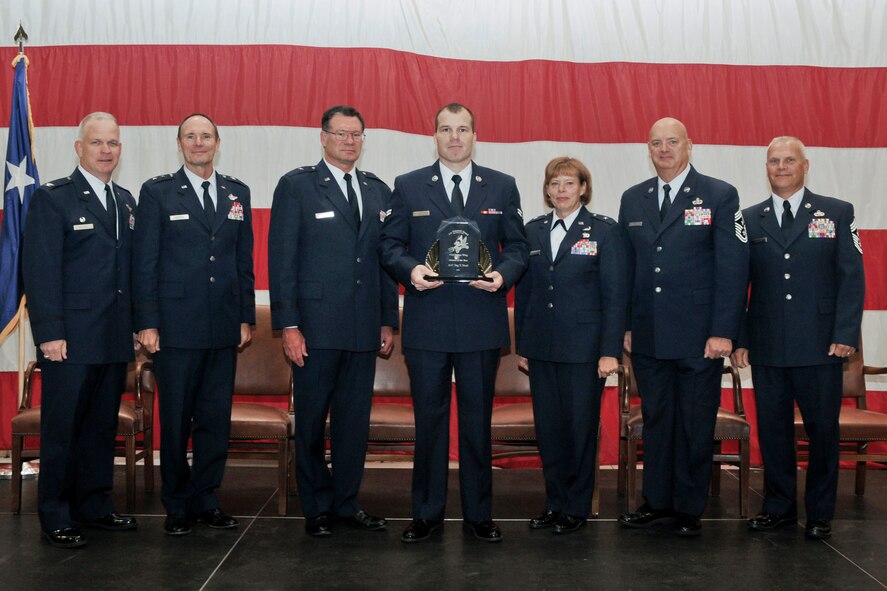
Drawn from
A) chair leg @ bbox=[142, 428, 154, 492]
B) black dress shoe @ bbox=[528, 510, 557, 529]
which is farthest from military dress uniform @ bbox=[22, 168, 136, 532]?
black dress shoe @ bbox=[528, 510, 557, 529]

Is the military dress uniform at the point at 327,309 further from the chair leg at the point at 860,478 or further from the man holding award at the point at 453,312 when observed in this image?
the chair leg at the point at 860,478

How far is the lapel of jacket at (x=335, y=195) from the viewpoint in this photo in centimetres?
340

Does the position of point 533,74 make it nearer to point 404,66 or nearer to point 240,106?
point 404,66

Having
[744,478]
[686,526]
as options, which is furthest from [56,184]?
[744,478]

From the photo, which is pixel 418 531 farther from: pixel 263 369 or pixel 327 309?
pixel 263 369

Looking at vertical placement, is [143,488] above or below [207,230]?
below

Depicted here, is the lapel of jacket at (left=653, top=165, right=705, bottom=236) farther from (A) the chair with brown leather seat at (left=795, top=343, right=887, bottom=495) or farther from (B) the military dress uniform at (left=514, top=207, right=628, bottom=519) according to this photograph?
Result: (A) the chair with brown leather seat at (left=795, top=343, right=887, bottom=495)

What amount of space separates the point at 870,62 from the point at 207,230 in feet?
13.3

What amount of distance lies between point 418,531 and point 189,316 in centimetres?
127

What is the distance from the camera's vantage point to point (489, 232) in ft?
10.9

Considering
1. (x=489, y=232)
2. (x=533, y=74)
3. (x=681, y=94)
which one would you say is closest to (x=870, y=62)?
(x=681, y=94)

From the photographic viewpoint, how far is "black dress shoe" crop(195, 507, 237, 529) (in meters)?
3.54

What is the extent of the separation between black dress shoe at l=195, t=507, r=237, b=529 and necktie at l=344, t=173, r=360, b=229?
1357 mm

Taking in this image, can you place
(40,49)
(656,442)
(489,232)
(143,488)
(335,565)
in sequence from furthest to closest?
(40,49) → (143,488) → (656,442) → (489,232) → (335,565)
